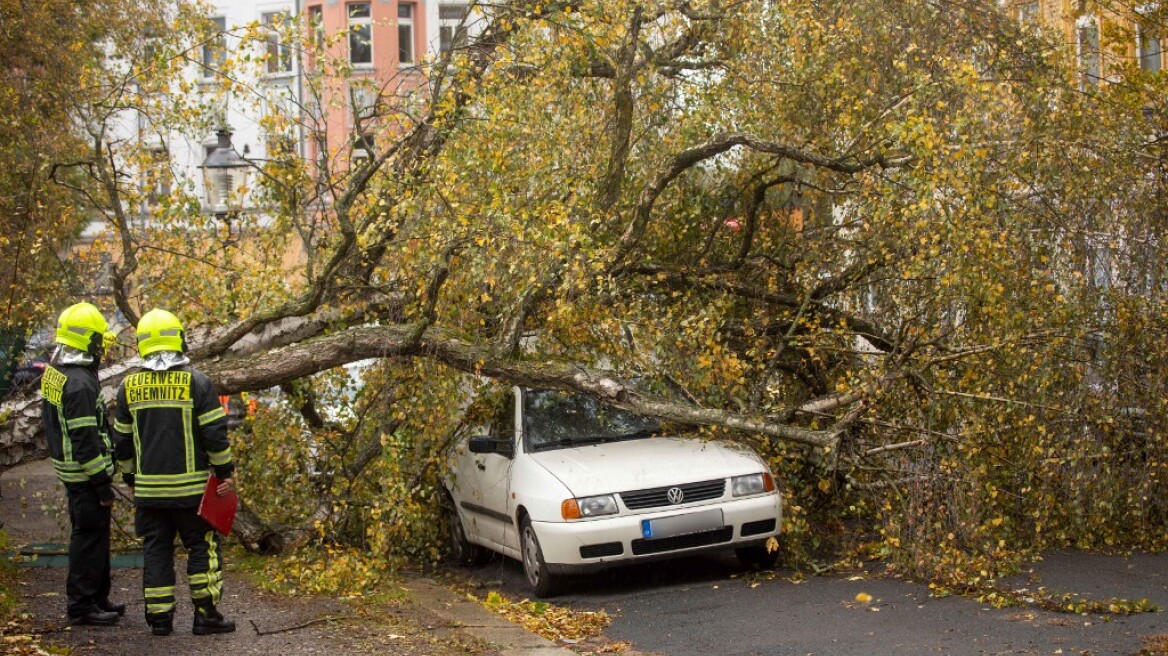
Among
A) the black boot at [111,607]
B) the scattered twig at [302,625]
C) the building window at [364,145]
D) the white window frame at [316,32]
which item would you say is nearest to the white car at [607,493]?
the scattered twig at [302,625]

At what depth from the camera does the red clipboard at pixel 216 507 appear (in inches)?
275

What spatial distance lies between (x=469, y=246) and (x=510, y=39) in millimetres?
2673

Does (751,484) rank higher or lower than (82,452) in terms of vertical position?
lower

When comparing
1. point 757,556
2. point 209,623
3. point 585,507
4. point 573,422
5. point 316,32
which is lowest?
point 757,556

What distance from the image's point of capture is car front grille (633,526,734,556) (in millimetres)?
8938

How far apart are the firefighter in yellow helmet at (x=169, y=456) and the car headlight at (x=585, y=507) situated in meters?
2.55

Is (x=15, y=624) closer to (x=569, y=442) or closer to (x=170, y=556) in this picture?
(x=170, y=556)

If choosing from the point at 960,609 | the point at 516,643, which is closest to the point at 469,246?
the point at 516,643

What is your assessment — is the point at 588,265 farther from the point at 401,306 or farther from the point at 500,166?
the point at 401,306

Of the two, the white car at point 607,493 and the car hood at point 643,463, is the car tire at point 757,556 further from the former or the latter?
the car hood at point 643,463

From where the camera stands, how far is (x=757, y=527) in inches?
360

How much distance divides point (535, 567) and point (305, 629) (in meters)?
2.25

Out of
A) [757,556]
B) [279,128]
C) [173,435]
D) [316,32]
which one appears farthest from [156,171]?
[757,556]

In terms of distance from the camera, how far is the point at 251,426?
1107 centimetres
